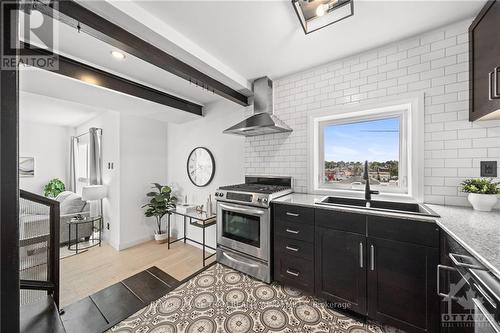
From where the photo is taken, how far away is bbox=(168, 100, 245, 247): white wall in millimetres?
3160

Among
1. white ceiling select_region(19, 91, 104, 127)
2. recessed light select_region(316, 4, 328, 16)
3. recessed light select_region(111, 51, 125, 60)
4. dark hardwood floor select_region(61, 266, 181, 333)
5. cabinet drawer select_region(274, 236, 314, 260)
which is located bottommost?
dark hardwood floor select_region(61, 266, 181, 333)

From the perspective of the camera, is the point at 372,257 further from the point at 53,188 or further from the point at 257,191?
the point at 53,188

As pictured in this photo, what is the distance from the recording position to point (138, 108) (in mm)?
3035

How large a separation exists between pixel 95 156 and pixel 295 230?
4259 mm

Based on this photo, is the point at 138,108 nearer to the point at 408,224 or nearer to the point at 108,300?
the point at 108,300

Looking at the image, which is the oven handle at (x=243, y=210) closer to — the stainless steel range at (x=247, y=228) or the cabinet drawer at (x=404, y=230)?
the stainless steel range at (x=247, y=228)

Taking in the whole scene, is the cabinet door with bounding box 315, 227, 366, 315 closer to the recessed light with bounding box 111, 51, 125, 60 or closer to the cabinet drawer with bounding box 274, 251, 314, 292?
the cabinet drawer with bounding box 274, 251, 314, 292

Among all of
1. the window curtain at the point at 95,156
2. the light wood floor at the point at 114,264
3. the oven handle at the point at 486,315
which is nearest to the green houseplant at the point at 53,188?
the window curtain at the point at 95,156

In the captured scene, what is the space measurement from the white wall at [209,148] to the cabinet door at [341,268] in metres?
1.63

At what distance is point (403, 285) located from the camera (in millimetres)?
1455

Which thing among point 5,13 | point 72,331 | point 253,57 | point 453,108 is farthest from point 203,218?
point 453,108

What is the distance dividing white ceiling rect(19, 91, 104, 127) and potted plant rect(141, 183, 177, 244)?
76.3 inches

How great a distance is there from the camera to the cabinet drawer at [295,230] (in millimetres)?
1878

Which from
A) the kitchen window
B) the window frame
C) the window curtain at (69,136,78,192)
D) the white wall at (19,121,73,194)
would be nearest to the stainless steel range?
the kitchen window
